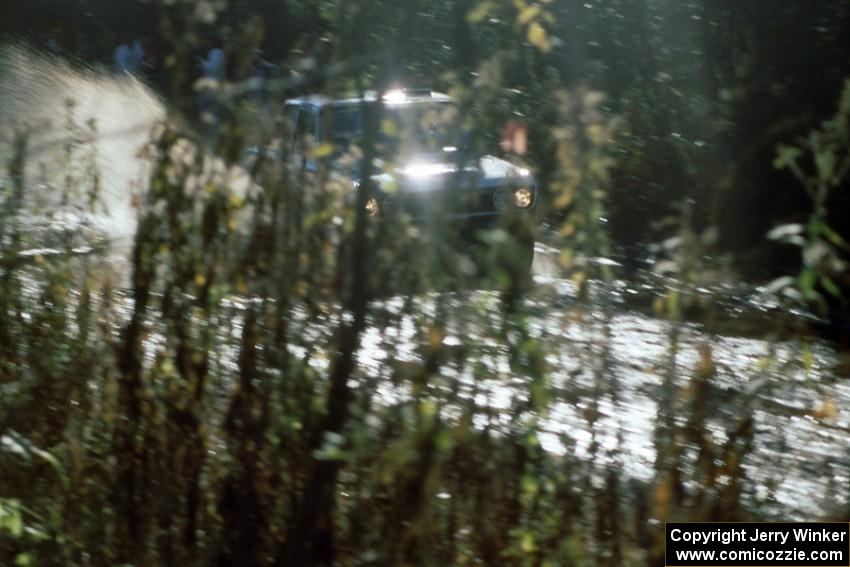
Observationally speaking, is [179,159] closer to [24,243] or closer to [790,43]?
[24,243]

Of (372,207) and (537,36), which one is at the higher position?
(537,36)

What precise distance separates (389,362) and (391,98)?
75cm

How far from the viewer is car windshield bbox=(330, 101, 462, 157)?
3.91m

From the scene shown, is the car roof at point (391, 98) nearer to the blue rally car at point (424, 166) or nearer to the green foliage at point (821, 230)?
the blue rally car at point (424, 166)

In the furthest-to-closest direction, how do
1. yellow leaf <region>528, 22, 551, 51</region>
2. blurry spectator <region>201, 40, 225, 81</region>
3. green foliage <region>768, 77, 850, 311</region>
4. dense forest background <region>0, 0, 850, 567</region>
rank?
blurry spectator <region>201, 40, 225, 81</region>
yellow leaf <region>528, 22, 551, 51</region>
dense forest background <region>0, 0, 850, 567</region>
green foliage <region>768, 77, 850, 311</region>

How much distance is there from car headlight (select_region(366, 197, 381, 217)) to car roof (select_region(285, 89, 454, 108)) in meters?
0.29

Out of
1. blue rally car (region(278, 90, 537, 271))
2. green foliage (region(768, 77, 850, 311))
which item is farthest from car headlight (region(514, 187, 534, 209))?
green foliage (region(768, 77, 850, 311))

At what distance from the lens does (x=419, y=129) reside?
12.8ft

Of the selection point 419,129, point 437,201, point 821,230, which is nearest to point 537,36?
point 419,129

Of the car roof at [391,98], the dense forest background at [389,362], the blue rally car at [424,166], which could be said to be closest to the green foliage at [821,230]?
the dense forest background at [389,362]

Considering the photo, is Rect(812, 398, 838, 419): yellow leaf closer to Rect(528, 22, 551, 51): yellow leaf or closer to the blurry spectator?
Rect(528, 22, 551, 51): yellow leaf

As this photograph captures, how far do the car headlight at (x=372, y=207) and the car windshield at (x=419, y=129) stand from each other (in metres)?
0.13

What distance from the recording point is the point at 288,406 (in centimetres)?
405

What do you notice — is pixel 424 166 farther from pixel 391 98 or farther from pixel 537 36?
Result: pixel 537 36
